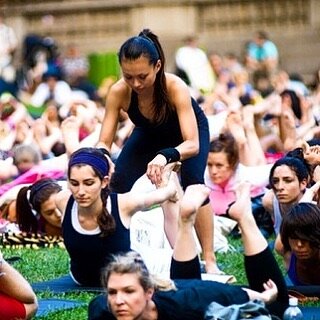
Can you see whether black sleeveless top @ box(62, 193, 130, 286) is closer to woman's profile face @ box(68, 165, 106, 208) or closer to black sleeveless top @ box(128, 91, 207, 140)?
woman's profile face @ box(68, 165, 106, 208)

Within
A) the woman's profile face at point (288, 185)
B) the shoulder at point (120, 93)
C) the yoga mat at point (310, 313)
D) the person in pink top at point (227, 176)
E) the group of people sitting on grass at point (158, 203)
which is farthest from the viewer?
the person in pink top at point (227, 176)

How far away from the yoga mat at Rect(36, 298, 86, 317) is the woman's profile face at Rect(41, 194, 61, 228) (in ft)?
8.18

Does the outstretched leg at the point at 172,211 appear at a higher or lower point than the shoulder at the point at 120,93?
lower

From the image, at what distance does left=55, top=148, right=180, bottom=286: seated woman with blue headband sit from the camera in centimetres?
998

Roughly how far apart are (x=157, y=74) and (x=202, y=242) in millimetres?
1488

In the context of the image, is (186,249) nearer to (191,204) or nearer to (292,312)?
(191,204)

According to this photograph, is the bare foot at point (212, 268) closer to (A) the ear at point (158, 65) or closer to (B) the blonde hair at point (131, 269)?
(A) the ear at point (158, 65)

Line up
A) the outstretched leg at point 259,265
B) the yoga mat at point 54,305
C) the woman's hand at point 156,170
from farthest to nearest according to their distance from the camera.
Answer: the woman's hand at point 156,170
the yoga mat at point 54,305
the outstretched leg at point 259,265

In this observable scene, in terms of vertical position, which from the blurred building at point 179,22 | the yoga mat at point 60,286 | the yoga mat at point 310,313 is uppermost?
the yoga mat at point 310,313

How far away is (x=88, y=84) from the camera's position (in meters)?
26.7

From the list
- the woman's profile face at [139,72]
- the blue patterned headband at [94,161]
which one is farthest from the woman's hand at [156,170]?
the woman's profile face at [139,72]

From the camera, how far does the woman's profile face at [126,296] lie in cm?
775

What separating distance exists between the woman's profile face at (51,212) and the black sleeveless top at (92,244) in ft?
6.82

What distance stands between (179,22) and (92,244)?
20728mm
